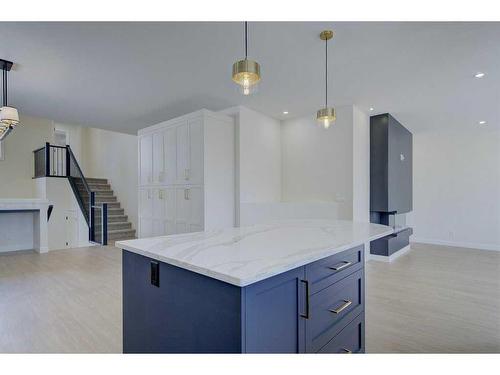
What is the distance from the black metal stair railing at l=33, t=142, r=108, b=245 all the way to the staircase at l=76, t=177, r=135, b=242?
0.09 ft

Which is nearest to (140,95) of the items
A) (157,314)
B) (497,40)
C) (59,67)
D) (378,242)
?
(59,67)

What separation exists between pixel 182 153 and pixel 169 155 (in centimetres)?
39

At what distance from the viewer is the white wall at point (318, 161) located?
4.76 meters

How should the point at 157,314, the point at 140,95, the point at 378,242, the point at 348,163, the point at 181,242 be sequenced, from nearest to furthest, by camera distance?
the point at 157,314 < the point at 181,242 < the point at 140,95 < the point at 348,163 < the point at 378,242

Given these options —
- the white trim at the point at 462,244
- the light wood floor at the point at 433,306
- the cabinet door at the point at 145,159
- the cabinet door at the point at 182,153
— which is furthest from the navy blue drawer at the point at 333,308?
the white trim at the point at 462,244

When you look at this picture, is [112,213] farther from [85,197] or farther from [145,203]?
[145,203]

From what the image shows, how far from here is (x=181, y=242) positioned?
168cm

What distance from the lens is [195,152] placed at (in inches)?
177

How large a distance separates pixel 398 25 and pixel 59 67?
137 inches

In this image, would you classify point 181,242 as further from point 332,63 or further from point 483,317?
point 483,317

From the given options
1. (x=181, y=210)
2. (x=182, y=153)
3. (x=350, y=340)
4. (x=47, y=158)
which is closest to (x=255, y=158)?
(x=182, y=153)

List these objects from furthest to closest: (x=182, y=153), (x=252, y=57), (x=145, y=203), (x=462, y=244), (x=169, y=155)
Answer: (x=462, y=244) < (x=145, y=203) < (x=169, y=155) < (x=182, y=153) < (x=252, y=57)

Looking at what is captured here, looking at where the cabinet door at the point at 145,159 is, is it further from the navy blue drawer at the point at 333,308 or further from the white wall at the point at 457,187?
the white wall at the point at 457,187

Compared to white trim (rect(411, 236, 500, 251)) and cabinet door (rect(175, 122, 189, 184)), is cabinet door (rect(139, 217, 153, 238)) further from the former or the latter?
white trim (rect(411, 236, 500, 251))
